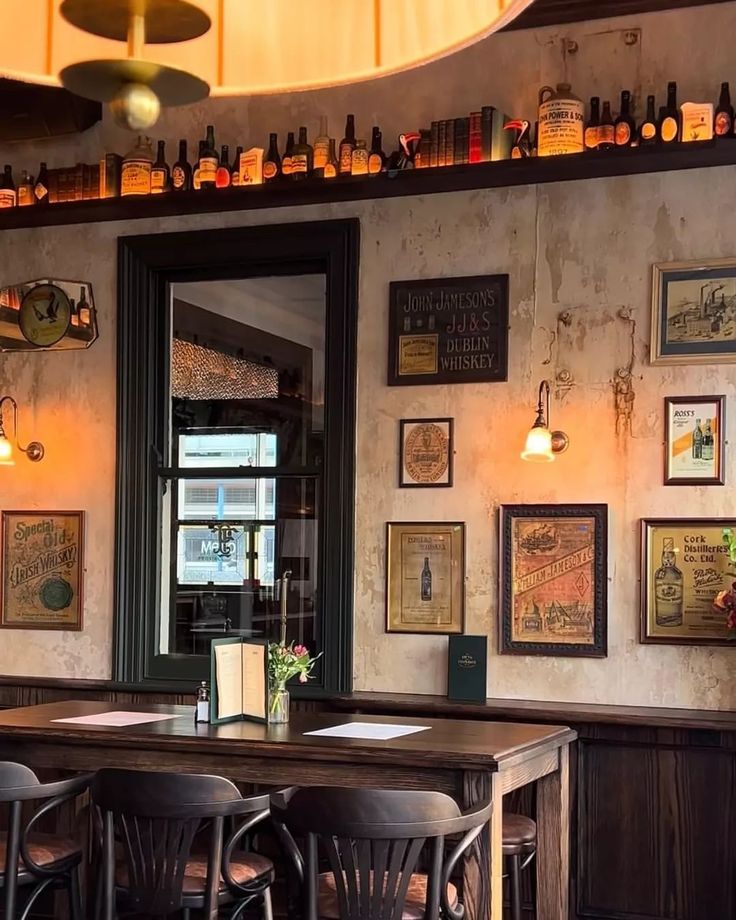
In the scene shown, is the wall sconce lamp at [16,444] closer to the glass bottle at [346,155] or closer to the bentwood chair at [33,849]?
the glass bottle at [346,155]

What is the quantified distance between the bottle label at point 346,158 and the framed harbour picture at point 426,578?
151 cm

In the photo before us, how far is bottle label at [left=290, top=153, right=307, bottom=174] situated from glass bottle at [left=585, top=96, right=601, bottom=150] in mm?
1199

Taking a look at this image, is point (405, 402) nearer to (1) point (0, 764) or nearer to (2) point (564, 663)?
(2) point (564, 663)

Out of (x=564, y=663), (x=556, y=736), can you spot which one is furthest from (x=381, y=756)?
(x=564, y=663)

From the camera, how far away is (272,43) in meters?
1.48

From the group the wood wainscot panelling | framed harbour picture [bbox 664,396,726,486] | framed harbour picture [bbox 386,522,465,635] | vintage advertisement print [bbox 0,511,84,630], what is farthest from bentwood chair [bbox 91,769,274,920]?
vintage advertisement print [bbox 0,511,84,630]

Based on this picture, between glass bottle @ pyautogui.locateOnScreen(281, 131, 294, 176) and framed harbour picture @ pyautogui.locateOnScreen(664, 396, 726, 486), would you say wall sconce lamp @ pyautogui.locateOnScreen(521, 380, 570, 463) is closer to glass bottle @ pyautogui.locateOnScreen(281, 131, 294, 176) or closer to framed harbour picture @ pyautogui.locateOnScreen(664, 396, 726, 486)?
framed harbour picture @ pyautogui.locateOnScreen(664, 396, 726, 486)

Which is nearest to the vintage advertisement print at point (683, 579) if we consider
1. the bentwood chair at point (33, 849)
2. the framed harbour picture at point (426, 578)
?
the framed harbour picture at point (426, 578)

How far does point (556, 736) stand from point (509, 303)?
1.95 m

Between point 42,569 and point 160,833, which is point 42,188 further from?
point 160,833

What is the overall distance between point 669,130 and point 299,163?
1546 millimetres

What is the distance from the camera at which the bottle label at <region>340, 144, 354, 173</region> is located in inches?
209

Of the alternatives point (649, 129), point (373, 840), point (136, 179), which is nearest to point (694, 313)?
point (649, 129)

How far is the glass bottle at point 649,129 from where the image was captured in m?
4.85
